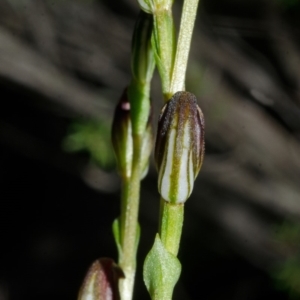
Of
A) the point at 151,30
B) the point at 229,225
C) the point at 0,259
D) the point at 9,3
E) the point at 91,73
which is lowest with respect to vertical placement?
the point at 0,259

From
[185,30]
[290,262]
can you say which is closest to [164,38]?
[185,30]

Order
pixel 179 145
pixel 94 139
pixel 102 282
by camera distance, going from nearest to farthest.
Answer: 1. pixel 179 145
2. pixel 102 282
3. pixel 94 139

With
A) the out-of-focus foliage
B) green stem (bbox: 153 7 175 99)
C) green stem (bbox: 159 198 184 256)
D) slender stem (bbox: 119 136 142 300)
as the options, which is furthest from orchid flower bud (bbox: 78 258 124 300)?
the out-of-focus foliage

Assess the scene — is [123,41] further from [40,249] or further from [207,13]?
[40,249]

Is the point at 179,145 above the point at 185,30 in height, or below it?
below

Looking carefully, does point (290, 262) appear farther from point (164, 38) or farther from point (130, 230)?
point (164, 38)

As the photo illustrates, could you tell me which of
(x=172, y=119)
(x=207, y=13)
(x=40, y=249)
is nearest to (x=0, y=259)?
(x=40, y=249)

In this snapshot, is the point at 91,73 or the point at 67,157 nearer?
the point at 91,73
